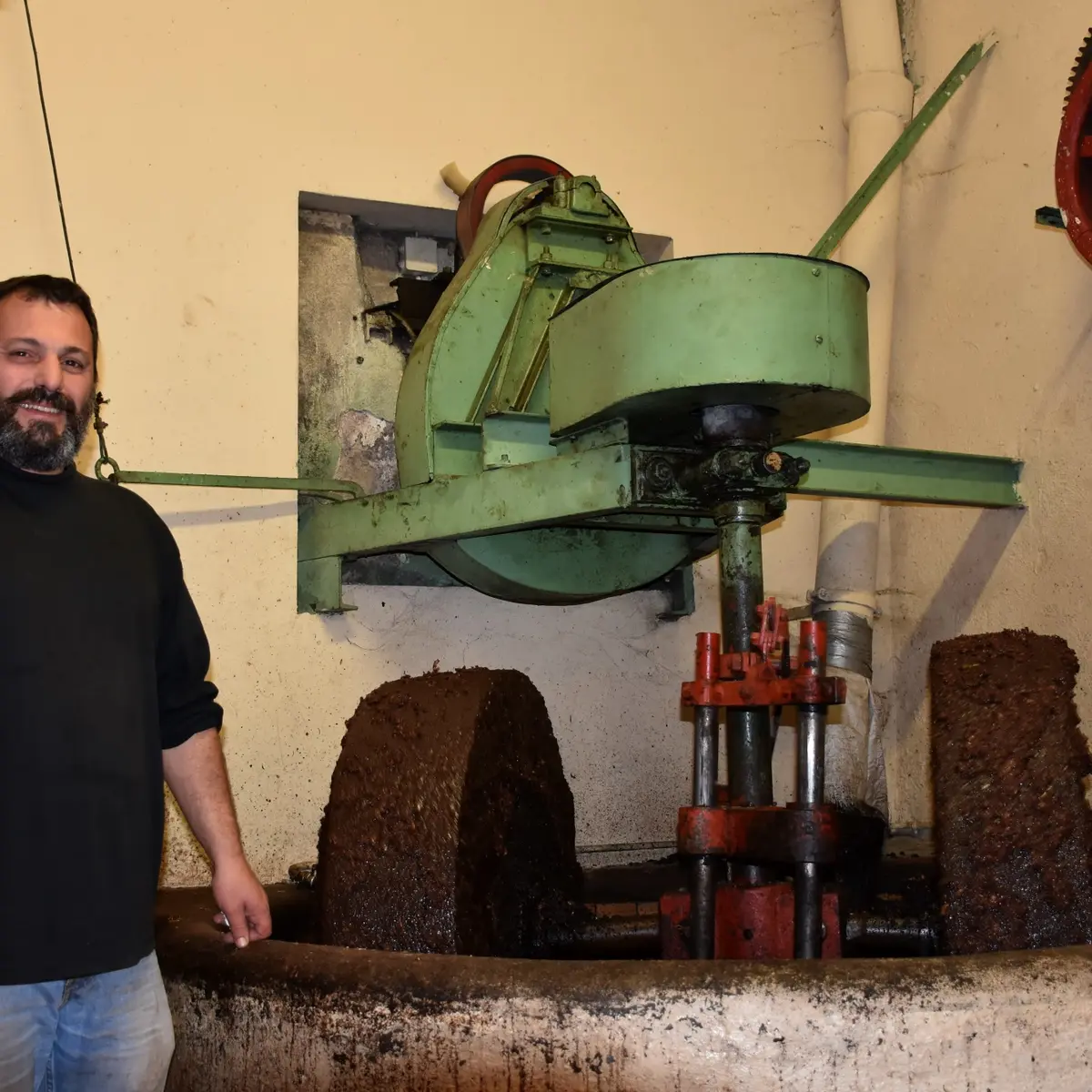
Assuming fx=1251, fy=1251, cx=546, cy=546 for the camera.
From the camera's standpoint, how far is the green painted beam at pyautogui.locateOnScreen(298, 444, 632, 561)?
81.7 inches

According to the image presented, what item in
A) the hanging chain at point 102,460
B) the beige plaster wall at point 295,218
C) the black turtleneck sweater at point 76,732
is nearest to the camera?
the black turtleneck sweater at point 76,732

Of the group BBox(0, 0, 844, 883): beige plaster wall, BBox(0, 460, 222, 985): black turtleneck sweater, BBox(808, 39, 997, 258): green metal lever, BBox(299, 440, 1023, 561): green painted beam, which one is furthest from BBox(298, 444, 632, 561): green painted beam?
BBox(808, 39, 997, 258): green metal lever

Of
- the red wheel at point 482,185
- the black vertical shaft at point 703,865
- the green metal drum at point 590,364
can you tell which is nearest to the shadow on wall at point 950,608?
the green metal drum at point 590,364

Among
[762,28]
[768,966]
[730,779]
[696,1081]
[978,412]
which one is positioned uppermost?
[762,28]

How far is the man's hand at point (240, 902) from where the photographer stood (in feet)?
5.24

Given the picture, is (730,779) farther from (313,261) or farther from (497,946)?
(313,261)

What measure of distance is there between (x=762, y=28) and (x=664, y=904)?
2.46m

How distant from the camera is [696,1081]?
4.44ft

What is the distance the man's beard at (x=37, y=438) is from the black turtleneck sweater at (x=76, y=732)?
0.07ft

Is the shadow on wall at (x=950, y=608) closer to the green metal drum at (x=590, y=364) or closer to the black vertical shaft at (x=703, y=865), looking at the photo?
the green metal drum at (x=590, y=364)

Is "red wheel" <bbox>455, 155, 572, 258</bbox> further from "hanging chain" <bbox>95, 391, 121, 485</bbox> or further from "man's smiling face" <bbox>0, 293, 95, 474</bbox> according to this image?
"man's smiling face" <bbox>0, 293, 95, 474</bbox>

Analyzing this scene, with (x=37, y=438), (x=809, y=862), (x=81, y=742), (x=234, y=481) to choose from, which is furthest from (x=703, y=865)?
(x=234, y=481)

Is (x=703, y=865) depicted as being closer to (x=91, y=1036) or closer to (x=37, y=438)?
(x=91, y=1036)

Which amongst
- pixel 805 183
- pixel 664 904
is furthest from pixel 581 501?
pixel 805 183
